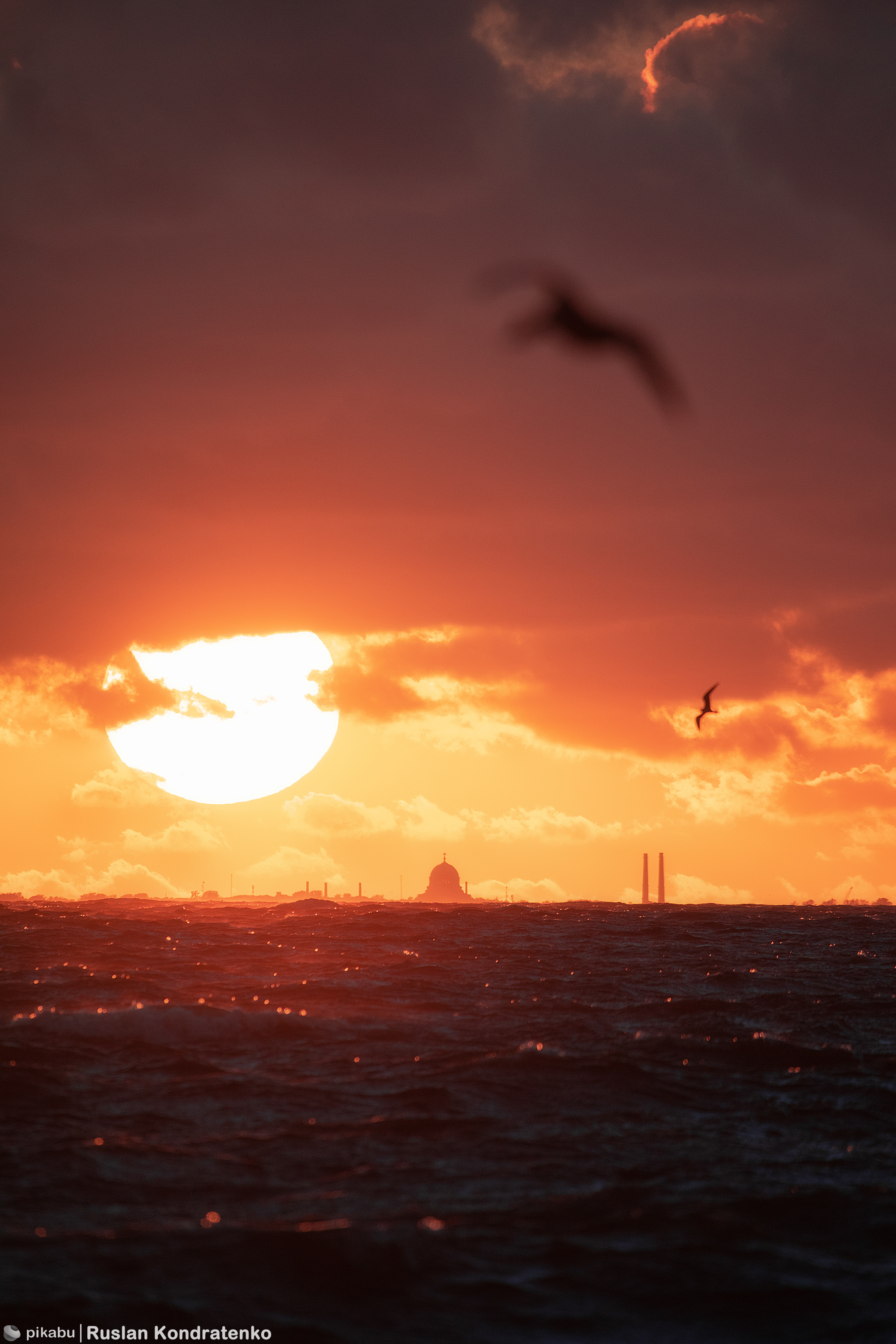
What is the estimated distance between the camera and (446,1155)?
683 inches

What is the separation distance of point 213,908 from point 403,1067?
70.8m

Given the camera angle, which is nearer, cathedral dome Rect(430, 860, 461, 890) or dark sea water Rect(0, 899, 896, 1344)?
dark sea water Rect(0, 899, 896, 1344)

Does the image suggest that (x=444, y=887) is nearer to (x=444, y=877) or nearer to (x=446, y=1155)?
(x=444, y=877)

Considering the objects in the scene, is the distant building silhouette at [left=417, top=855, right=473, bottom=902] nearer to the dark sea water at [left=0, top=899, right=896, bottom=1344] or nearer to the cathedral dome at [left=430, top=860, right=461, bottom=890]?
the cathedral dome at [left=430, top=860, right=461, bottom=890]

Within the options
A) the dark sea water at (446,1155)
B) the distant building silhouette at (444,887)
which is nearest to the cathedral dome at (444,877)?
the distant building silhouette at (444,887)

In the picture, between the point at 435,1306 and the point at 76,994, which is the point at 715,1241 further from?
the point at 76,994

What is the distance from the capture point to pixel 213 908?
8994 centimetres

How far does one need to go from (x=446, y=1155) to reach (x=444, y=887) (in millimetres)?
178879

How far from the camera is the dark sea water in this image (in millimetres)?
12586

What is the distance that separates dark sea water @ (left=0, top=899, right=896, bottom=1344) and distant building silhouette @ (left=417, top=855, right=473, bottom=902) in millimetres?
158687

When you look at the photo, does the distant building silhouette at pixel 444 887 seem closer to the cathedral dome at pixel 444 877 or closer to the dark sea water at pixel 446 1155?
the cathedral dome at pixel 444 877

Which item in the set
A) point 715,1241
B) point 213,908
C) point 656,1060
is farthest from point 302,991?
point 213,908

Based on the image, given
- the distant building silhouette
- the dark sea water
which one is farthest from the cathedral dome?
the dark sea water

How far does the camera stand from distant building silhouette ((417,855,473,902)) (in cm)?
19138
